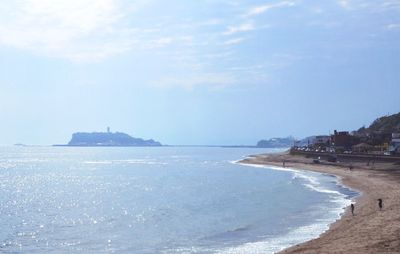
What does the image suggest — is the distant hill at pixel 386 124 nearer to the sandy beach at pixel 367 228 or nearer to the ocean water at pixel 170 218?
the ocean water at pixel 170 218

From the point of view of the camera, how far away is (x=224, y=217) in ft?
130

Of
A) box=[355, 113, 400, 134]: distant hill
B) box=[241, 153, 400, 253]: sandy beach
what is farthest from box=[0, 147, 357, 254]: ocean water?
box=[355, 113, 400, 134]: distant hill

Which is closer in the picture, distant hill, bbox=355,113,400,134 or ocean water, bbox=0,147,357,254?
ocean water, bbox=0,147,357,254

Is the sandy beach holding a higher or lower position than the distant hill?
lower

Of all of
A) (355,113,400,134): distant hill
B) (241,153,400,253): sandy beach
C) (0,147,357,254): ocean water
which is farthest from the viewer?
(355,113,400,134): distant hill

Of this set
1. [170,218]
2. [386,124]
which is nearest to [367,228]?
[170,218]

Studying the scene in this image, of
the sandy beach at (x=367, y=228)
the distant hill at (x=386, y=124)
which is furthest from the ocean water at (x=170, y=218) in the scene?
the distant hill at (x=386, y=124)

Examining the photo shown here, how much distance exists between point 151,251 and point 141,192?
36.2 metres

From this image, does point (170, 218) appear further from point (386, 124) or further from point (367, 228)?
point (386, 124)

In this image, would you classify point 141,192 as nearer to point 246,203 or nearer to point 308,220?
point 246,203

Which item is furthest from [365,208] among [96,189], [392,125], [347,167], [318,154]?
[392,125]

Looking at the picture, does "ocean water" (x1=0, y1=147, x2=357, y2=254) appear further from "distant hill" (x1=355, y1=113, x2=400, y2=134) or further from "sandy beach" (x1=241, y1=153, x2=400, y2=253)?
"distant hill" (x1=355, y1=113, x2=400, y2=134)

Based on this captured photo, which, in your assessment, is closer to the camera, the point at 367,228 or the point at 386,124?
the point at 367,228

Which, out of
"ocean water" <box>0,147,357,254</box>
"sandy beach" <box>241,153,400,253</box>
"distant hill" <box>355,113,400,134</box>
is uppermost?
"distant hill" <box>355,113,400,134</box>
